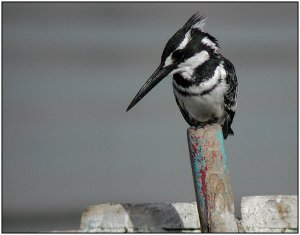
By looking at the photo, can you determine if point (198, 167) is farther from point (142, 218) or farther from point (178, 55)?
point (178, 55)

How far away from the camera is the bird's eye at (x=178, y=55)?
275cm

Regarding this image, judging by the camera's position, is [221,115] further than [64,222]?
No

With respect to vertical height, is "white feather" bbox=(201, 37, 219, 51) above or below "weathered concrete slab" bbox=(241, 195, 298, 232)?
above

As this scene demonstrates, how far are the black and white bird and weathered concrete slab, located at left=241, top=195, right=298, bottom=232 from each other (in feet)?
1.41

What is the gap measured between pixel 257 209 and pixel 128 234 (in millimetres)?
477

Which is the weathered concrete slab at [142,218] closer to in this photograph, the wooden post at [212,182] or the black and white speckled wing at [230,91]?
the wooden post at [212,182]

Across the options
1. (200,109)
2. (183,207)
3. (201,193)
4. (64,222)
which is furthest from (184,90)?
(64,222)

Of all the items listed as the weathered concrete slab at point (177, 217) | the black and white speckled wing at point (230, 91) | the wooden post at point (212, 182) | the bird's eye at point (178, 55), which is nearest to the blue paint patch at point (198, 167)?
the wooden post at point (212, 182)

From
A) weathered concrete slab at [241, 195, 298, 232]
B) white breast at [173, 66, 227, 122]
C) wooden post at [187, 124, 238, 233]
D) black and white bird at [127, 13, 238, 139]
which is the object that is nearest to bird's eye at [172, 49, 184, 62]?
black and white bird at [127, 13, 238, 139]

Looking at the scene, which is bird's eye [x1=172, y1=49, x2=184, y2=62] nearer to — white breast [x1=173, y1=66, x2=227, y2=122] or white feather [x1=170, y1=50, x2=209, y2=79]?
white feather [x1=170, y1=50, x2=209, y2=79]

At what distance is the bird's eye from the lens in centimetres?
275

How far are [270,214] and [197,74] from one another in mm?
634

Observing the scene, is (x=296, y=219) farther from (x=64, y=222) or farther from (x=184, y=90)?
(x=64, y=222)

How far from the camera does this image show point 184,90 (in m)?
2.89
